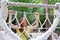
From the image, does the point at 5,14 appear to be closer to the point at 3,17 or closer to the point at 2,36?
the point at 3,17

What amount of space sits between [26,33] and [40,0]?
212 cm

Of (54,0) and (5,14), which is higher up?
(5,14)

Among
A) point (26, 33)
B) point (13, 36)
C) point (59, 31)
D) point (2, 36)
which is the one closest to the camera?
point (13, 36)

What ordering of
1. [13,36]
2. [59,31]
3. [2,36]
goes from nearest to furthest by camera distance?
[13,36] < [2,36] < [59,31]

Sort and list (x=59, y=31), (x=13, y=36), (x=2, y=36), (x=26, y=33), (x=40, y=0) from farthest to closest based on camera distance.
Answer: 1. (x=59, y=31)
2. (x=40, y=0)
3. (x=26, y=33)
4. (x=2, y=36)
5. (x=13, y=36)

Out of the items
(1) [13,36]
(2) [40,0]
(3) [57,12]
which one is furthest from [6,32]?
(2) [40,0]

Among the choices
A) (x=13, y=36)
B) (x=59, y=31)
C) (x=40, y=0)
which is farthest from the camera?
(x=59, y=31)

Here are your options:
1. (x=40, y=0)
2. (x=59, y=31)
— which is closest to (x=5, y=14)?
(x=40, y=0)

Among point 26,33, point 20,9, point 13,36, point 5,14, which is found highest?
point 5,14

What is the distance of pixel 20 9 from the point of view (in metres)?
3.50

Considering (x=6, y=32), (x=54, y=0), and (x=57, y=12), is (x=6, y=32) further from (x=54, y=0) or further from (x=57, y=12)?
(x=54, y=0)

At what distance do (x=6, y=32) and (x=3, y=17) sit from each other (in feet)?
0.28

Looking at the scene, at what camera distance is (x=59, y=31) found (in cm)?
360

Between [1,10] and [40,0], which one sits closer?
[1,10]
